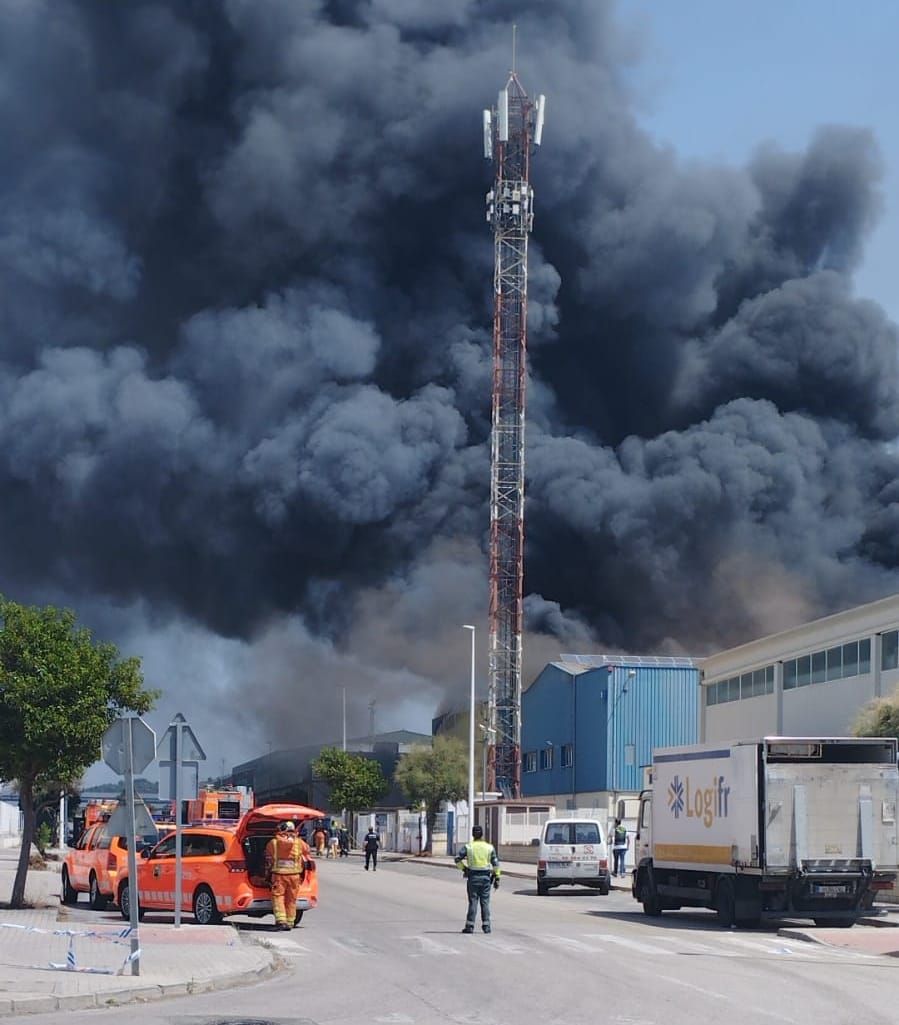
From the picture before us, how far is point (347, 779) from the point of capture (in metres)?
84.1

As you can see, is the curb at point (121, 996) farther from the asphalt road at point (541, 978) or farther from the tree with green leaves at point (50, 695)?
the tree with green leaves at point (50, 695)

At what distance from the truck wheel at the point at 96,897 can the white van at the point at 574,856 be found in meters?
11.6

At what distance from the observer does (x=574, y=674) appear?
7250cm

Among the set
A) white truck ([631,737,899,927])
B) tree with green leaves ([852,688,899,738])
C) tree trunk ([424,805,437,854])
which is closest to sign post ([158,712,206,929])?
white truck ([631,737,899,927])

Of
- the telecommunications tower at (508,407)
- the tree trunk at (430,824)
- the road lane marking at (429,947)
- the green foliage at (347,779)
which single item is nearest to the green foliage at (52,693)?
the road lane marking at (429,947)

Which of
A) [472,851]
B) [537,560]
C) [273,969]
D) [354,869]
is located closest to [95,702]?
[472,851]

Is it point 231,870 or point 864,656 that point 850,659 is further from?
point 231,870

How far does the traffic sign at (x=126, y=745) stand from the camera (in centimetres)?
1579

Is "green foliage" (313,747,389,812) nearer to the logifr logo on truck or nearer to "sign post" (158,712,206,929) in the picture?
the logifr logo on truck

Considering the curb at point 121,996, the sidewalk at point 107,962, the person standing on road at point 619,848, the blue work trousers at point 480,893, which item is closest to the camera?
the curb at point 121,996

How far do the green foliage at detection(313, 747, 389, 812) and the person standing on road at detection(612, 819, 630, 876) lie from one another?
4111 cm

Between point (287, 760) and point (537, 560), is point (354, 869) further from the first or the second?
point (287, 760)

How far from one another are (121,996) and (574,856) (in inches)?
879

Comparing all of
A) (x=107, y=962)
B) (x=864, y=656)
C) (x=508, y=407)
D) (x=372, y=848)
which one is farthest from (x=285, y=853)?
(x=508, y=407)
